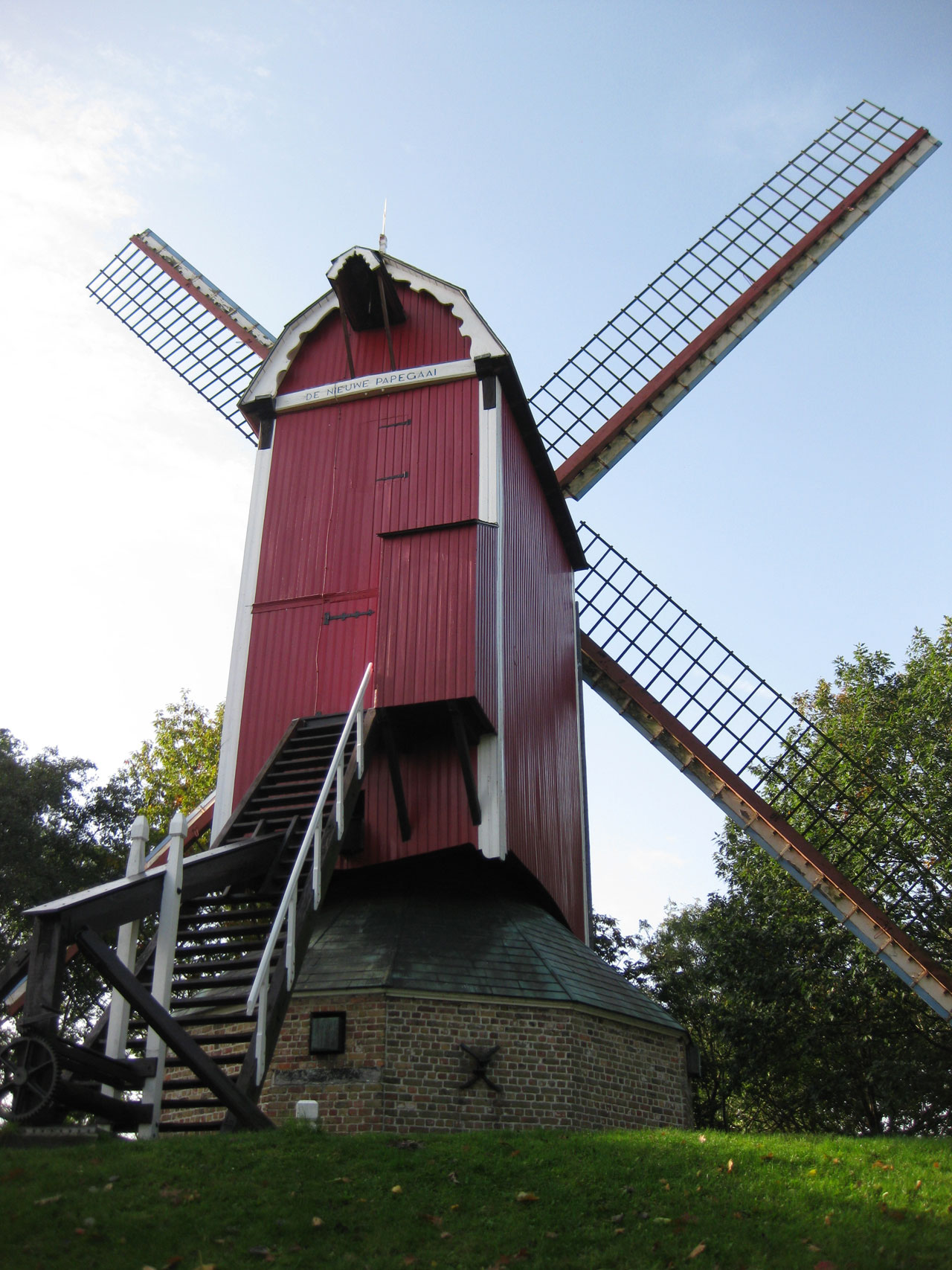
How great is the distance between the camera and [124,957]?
8.60 m

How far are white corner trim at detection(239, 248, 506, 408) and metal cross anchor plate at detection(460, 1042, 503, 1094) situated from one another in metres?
8.43

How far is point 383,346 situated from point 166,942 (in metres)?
9.33

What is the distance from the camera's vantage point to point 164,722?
29.1 metres

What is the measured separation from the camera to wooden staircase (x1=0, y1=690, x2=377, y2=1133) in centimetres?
708

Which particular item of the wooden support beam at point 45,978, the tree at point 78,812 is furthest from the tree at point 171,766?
the wooden support beam at point 45,978

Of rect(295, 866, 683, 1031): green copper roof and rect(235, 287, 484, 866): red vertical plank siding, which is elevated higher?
rect(235, 287, 484, 866): red vertical plank siding

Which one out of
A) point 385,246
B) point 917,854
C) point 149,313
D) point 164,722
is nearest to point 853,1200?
point 385,246

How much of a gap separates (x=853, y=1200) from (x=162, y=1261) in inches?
203

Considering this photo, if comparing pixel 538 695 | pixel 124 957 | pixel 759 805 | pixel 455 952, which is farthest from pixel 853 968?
pixel 124 957

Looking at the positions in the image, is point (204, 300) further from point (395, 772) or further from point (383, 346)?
point (395, 772)

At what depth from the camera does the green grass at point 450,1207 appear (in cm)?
635

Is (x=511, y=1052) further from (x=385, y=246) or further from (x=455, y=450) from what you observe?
(x=385, y=246)

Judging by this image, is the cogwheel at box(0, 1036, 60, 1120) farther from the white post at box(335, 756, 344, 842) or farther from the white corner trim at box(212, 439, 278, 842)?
the white corner trim at box(212, 439, 278, 842)

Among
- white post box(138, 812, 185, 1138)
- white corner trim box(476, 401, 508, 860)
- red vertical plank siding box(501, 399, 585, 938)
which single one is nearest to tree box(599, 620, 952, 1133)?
red vertical plank siding box(501, 399, 585, 938)
